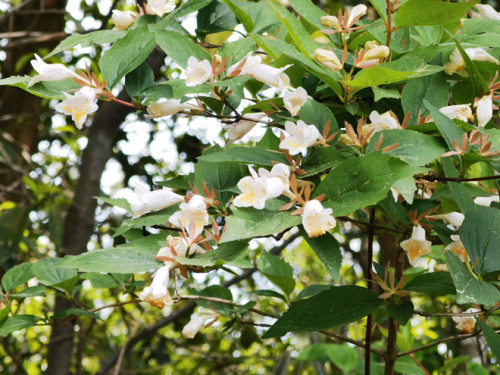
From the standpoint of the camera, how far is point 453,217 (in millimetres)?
744

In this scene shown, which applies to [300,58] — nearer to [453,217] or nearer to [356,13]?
[356,13]

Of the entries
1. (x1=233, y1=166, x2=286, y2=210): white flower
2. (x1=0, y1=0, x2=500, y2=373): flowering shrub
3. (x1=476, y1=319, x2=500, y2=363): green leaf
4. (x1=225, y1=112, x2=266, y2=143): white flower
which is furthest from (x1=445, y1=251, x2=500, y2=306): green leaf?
(x1=225, y1=112, x2=266, y2=143): white flower

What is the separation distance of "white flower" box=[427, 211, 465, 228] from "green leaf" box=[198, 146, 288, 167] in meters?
0.26

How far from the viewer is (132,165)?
2.67 metres

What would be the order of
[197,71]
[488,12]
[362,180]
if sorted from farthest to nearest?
[488,12], [197,71], [362,180]

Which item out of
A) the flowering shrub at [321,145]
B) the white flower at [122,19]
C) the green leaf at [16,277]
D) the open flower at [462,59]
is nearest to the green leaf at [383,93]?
the flowering shrub at [321,145]

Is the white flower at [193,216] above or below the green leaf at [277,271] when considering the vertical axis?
above

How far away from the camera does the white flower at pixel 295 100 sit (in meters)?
0.66

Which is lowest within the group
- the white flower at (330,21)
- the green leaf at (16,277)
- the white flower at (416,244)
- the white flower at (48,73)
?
the green leaf at (16,277)

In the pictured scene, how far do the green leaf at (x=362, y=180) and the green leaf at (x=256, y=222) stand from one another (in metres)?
0.05

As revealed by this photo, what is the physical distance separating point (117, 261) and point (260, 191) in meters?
0.19

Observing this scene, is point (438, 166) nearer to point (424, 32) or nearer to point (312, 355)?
point (424, 32)

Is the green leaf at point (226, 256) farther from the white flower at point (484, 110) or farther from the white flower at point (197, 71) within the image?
the white flower at point (484, 110)

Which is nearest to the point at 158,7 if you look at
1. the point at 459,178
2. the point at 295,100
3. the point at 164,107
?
the point at 164,107
